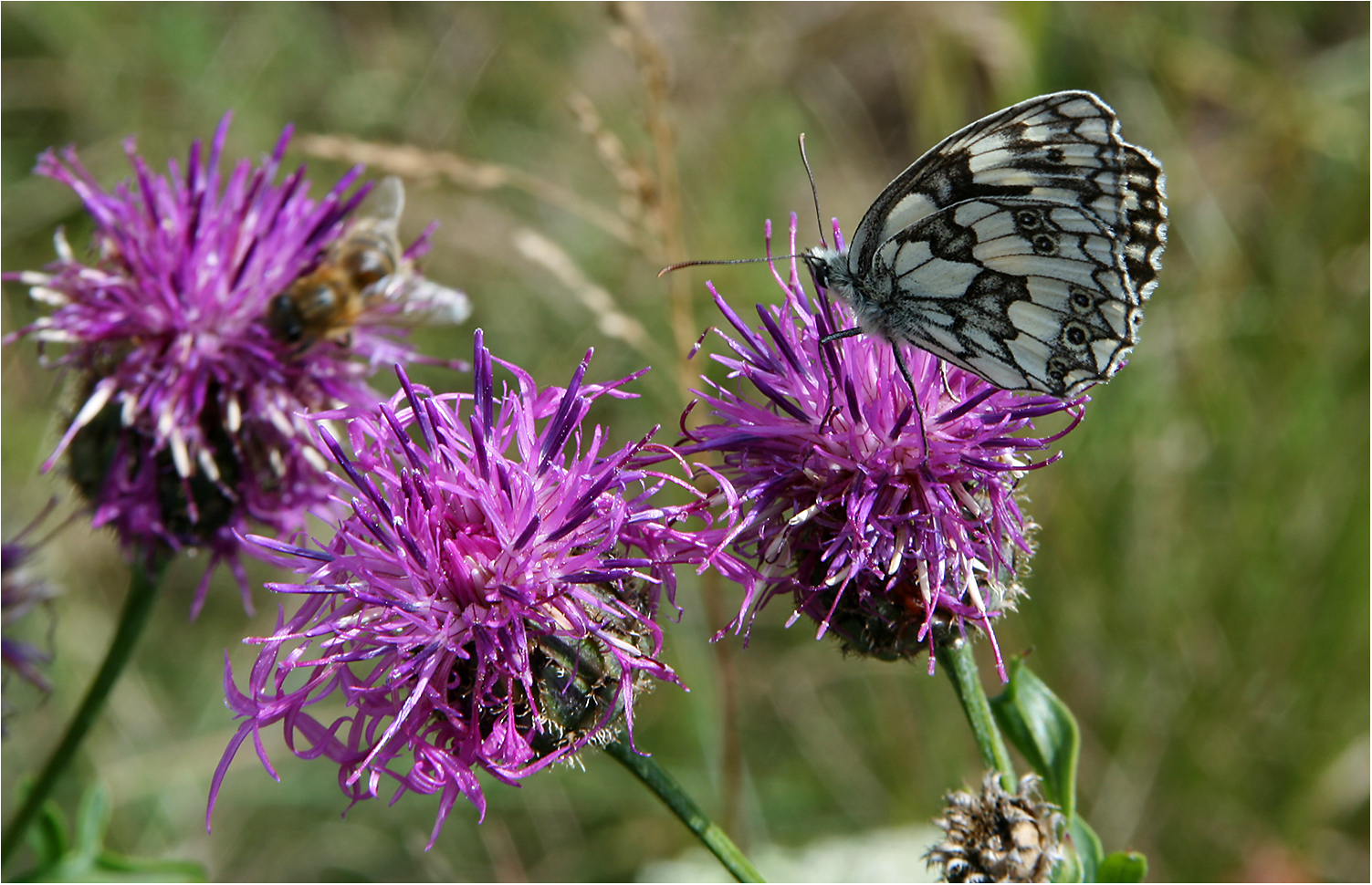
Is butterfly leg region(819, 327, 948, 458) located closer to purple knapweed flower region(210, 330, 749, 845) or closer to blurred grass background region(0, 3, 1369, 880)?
purple knapweed flower region(210, 330, 749, 845)

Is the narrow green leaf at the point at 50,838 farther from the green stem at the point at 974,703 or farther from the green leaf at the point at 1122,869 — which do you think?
the green leaf at the point at 1122,869

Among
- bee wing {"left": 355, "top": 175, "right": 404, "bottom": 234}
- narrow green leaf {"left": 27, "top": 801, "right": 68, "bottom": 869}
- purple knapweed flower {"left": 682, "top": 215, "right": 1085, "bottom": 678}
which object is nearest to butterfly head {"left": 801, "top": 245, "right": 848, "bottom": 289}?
purple knapweed flower {"left": 682, "top": 215, "right": 1085, "bottom": 678}

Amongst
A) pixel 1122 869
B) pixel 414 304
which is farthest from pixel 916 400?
pixel 414 304

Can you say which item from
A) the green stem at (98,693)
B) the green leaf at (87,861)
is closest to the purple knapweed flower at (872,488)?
the green stem at (98,693)

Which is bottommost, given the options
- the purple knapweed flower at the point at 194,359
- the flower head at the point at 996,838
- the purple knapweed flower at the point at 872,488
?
the flower head at the point at 996,838

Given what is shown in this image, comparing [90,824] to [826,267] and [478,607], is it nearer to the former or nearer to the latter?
[478,607]

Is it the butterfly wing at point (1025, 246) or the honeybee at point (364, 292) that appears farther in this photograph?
the honeybee at point (364, 292)

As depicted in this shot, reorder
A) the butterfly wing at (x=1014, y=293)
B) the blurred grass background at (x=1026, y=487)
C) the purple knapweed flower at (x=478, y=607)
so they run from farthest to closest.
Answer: the blurred grass background at (x=1026, y=487)
the butterfly wing at (x=1014, y=293)
the purple knapweed flower at (x=478, y=607)
